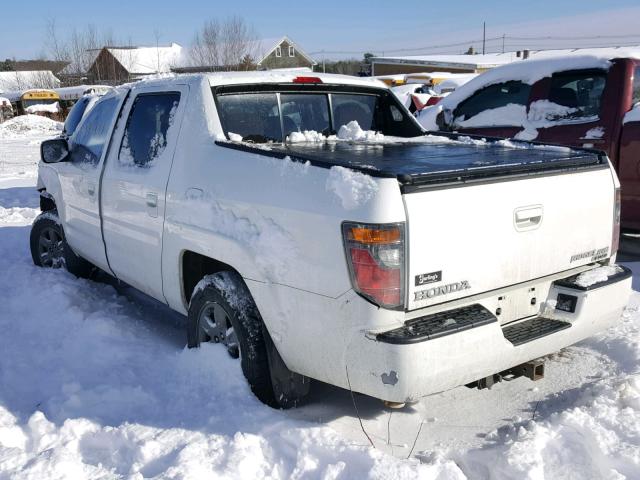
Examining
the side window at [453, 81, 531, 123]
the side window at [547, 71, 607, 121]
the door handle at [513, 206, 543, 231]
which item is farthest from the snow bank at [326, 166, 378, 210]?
the side window at [453, 81, 531, 123]

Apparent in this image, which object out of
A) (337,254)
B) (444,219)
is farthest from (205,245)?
(444,219)

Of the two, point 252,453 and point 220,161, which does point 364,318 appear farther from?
point 220,161

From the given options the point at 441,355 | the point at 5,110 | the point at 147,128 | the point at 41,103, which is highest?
the point at 147,128

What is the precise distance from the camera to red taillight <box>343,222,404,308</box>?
2697mm

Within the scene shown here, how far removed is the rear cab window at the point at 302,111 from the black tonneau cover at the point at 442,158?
0.75 feet

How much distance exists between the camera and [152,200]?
3.98m

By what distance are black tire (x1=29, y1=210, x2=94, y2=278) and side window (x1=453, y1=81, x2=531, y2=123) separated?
15.3 ft

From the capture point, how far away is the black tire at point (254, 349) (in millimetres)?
3318

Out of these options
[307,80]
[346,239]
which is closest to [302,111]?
[307,80]

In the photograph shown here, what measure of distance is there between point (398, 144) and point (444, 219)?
68.8 inches

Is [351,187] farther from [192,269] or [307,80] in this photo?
[307,80]

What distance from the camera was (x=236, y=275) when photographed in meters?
3.49

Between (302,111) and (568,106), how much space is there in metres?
3.60

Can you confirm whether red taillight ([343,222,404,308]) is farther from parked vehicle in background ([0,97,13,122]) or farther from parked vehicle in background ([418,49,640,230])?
parked vehicle in background ([0,97,13,122])
